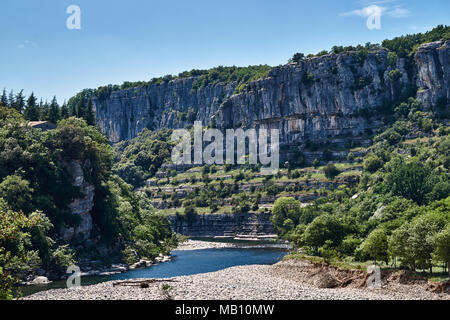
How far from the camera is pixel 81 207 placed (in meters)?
93.7

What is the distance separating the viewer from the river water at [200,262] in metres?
75.1

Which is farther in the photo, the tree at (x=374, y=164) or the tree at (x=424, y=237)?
the tree at (x=374, y=164)

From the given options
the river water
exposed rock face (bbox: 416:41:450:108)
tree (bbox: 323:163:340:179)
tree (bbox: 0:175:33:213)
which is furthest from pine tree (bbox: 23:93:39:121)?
exposed rock face (bbox: 416:41:450:108)

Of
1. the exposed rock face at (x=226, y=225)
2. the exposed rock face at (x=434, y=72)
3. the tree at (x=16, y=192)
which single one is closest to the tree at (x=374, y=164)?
the exposed rock face at (x=434, y=72)

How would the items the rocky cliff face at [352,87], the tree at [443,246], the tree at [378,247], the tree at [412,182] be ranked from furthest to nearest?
the rocky cliff face at [352,87]
the tree at [412,182]
the tree at [378,247]
the tree at [443,246]

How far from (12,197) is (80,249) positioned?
50.4 feet

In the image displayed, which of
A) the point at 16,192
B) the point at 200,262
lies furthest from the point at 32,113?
the point at 200,262

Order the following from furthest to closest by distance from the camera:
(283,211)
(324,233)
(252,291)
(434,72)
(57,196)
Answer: (434,72) < (283,211) < (57,196) < (324,233) < (252,291)

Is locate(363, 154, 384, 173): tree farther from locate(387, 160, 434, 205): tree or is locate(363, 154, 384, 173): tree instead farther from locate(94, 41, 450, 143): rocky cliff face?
locate(387, 160, 434, 205): tree

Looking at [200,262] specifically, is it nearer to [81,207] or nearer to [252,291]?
[81,207]

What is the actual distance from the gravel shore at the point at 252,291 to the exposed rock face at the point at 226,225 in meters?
86.6

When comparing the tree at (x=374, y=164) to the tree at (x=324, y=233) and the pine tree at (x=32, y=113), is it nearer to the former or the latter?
the tree at (x=324, y=233)

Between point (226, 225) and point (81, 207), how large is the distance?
7386cm
